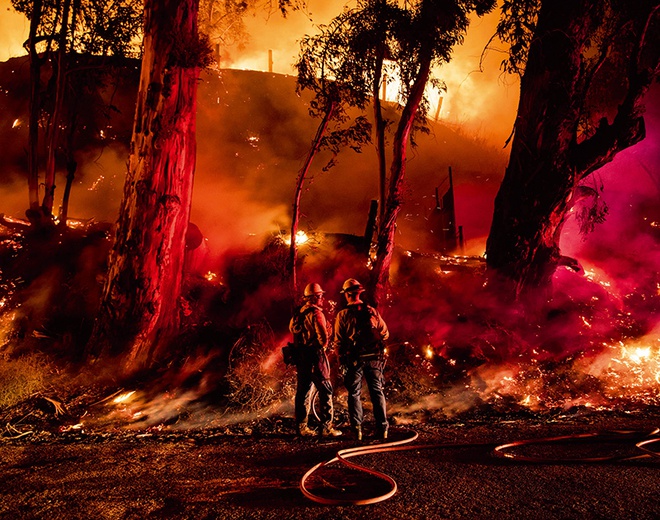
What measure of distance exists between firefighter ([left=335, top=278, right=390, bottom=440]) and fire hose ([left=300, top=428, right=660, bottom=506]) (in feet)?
1.62

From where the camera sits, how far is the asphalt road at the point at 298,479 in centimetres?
370

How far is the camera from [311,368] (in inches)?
242

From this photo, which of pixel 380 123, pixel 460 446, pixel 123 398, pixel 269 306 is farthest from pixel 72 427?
pixel 380 123

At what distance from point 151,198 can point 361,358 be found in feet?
16.2

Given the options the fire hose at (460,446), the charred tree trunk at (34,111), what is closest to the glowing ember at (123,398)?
the fire hose at (460,446)

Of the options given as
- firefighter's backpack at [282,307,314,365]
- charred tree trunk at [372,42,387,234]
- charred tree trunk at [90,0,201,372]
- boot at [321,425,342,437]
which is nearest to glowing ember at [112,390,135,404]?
charred tree trunk at [90,0,201,372]

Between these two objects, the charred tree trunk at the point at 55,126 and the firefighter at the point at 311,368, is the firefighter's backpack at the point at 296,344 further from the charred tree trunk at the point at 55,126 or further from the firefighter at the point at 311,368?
the charred tree trunk at the point at 55,126

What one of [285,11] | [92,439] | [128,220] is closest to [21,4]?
[285,11]

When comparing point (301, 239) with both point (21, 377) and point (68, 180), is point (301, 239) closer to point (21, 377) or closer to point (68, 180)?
point (68, 180)

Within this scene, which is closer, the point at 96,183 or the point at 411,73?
the point at 411,73

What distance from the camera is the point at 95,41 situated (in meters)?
13.2

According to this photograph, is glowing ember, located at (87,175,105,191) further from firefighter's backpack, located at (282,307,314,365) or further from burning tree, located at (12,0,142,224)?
firefighter's backpack, located at (282,307,314,365)

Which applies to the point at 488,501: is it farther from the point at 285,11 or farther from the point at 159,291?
→ the point at 285,11

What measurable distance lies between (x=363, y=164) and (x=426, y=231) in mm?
5874
